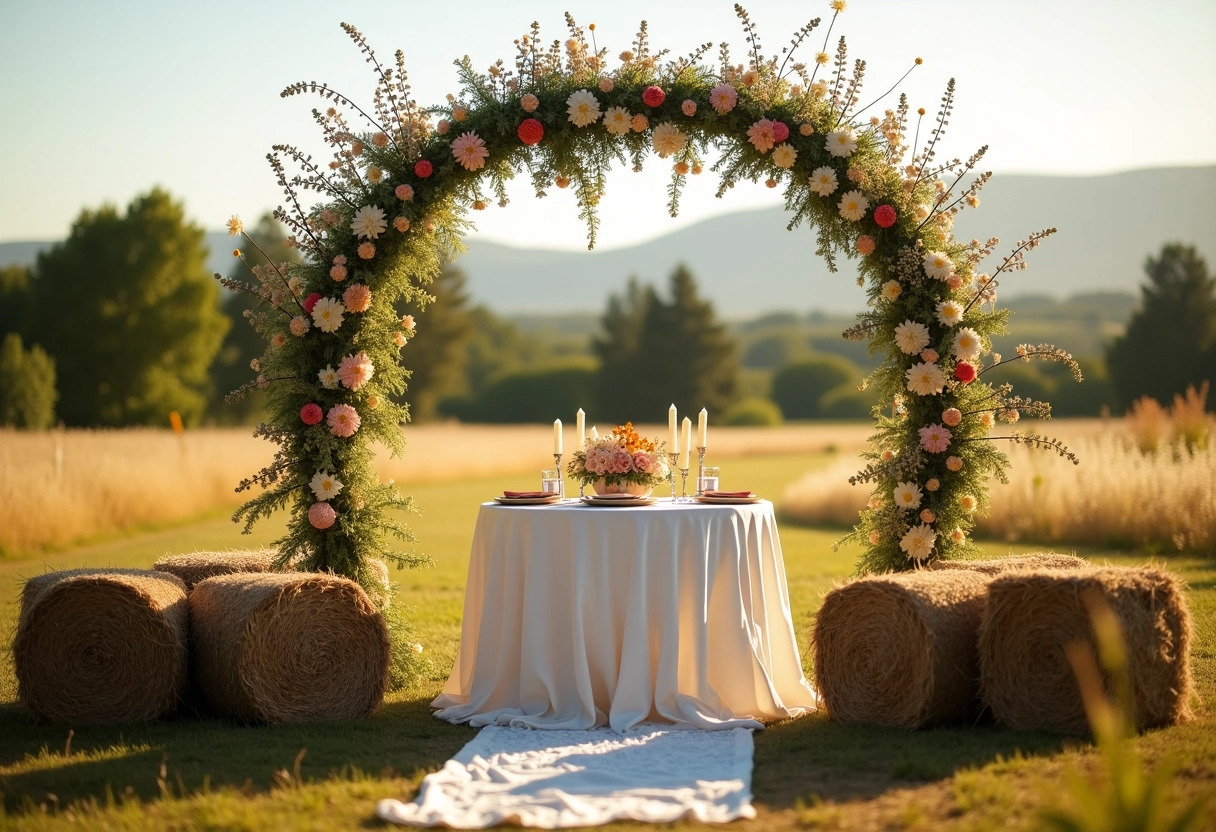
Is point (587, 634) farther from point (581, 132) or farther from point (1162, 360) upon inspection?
point (1162, 360)

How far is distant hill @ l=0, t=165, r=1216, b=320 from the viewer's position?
103188 millimetres

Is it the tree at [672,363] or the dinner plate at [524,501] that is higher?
the tree at [672,363]

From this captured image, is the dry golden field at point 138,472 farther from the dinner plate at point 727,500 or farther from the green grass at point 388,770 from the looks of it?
the dinner plate at point 727,500

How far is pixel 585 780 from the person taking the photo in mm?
4645

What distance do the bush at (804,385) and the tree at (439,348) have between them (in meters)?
19.6

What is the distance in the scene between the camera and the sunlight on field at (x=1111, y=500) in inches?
463

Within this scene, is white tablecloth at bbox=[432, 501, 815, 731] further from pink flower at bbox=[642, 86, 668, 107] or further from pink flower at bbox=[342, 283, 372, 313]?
pink flower at bbox=[642, 86, 668, 107]

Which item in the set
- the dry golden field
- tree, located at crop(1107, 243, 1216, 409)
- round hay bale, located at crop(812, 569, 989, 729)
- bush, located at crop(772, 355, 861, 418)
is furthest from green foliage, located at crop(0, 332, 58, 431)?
bush, located at crop(772, 355, 861, 418)

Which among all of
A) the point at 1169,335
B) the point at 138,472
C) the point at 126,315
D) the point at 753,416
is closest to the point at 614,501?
the point at 138,472

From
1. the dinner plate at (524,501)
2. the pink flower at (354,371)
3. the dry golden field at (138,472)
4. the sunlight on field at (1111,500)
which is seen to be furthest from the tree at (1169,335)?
the pink flower at (354,371)

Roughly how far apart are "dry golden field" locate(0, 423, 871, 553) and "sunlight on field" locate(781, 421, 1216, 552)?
8605 mm

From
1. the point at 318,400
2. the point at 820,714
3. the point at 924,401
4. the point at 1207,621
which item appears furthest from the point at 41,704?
the point at 1207,621

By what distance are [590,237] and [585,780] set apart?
3.42 metres

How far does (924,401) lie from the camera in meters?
6.80
